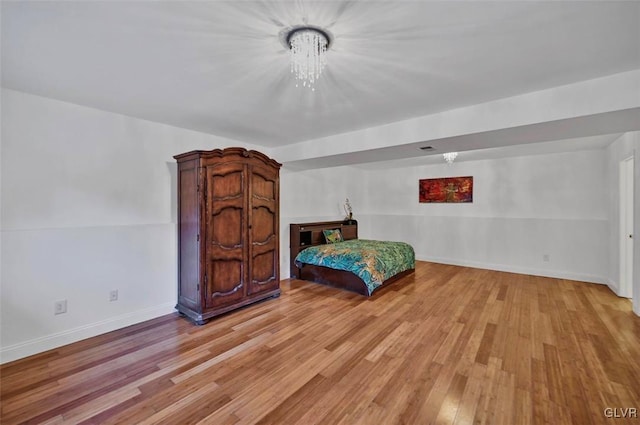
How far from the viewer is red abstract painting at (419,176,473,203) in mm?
6020

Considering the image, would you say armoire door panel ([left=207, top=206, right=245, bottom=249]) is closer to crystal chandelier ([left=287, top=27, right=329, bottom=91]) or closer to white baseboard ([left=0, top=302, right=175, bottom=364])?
white baseboard ([left=0, top=302, right=175, bottom=364])

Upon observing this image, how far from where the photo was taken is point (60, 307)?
2.64 m

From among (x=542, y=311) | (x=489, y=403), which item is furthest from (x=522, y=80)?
(x=542, y=311)

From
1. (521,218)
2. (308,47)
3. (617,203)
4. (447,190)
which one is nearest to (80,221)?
(308,47)

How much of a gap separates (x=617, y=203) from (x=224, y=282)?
5.86 m

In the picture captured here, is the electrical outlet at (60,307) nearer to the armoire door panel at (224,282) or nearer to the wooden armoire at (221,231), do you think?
the wooden armoire at (221,231)

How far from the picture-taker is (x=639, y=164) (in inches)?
129

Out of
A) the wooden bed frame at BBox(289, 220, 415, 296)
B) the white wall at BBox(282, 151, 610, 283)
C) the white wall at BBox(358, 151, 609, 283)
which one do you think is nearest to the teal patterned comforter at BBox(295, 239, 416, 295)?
the wooden bed frame at BBox(289, 220, 415, 296)

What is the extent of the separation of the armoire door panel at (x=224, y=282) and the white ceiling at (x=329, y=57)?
1.81m

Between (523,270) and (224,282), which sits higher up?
(224,282)

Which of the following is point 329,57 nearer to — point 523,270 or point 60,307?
point 60,307

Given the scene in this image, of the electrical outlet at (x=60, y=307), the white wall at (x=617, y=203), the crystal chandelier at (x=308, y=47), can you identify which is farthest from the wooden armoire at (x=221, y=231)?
the white wall at (x=617, y=203)

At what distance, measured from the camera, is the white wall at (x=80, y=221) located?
2436 mm

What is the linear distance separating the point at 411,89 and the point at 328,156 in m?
1.72
